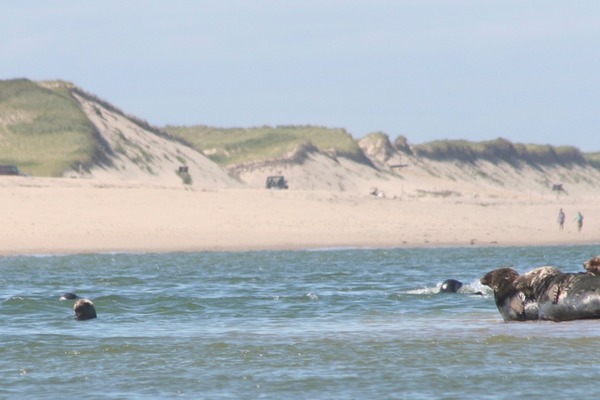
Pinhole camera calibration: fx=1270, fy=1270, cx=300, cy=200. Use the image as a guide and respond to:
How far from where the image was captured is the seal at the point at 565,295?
19.4 m

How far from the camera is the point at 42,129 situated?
85.4m

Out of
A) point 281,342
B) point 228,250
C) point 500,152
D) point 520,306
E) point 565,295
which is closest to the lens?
point 281,342

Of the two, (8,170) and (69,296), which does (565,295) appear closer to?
(69,296)

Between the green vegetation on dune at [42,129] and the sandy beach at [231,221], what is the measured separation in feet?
56.7

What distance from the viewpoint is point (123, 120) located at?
291ft

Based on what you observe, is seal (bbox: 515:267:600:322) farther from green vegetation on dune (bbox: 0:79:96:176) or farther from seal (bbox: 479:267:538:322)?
green vegetation on dune (bbox: 0:79:96:176)

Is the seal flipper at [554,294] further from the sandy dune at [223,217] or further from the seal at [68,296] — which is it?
the sandy dune at [223,217]

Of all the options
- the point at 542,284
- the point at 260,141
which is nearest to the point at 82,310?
the point at 542,284

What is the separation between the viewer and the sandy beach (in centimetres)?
4794

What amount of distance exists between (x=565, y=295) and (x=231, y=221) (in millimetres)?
34031

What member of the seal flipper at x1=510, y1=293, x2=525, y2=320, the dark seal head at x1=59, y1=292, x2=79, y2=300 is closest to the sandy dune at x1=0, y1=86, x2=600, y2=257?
the dark seal head at x1=59, y1=292, x2=79, y2=300

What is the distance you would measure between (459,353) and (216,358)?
3.18 meters

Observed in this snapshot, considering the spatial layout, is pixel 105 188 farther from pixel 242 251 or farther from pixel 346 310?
pixel 346 310

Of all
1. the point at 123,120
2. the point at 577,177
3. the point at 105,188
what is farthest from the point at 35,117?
the point at 577,177
